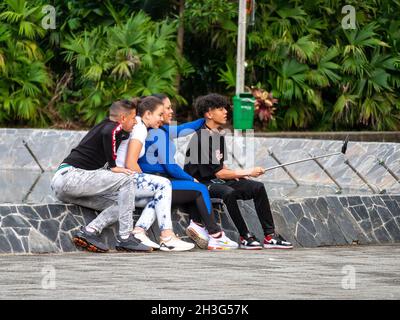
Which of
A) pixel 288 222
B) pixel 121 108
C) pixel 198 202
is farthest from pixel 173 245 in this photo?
pixel 288 222

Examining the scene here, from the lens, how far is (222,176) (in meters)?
12.6

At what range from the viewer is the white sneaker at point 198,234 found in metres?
12.1

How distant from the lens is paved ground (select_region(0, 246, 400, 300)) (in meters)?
8.79

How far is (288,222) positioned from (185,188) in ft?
4.27

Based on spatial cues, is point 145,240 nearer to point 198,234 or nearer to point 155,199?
point 155,199

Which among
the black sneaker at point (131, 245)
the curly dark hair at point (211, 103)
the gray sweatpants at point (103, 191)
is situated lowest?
the black sneaker at point (131, 245)

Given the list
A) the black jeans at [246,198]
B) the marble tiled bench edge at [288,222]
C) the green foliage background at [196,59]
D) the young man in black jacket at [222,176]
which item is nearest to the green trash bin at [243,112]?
the green foliage background at [196,59]

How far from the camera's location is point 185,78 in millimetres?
27859

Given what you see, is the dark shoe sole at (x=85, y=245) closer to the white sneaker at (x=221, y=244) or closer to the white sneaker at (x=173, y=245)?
the white sneaker at (x=173, y=245)

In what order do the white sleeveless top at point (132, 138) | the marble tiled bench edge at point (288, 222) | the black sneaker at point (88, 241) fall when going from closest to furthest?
the marble tiled bench edge at point (288, 222)
the black sneaker at point (88, 241)
the white sleeveless top at point (132, 138)

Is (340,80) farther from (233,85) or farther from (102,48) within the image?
(102,48)

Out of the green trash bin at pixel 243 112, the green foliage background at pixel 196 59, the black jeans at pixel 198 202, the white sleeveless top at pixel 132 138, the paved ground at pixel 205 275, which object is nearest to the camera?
the paved ground at pixel 205 275

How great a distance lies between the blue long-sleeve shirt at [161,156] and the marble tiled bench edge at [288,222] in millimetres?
409
